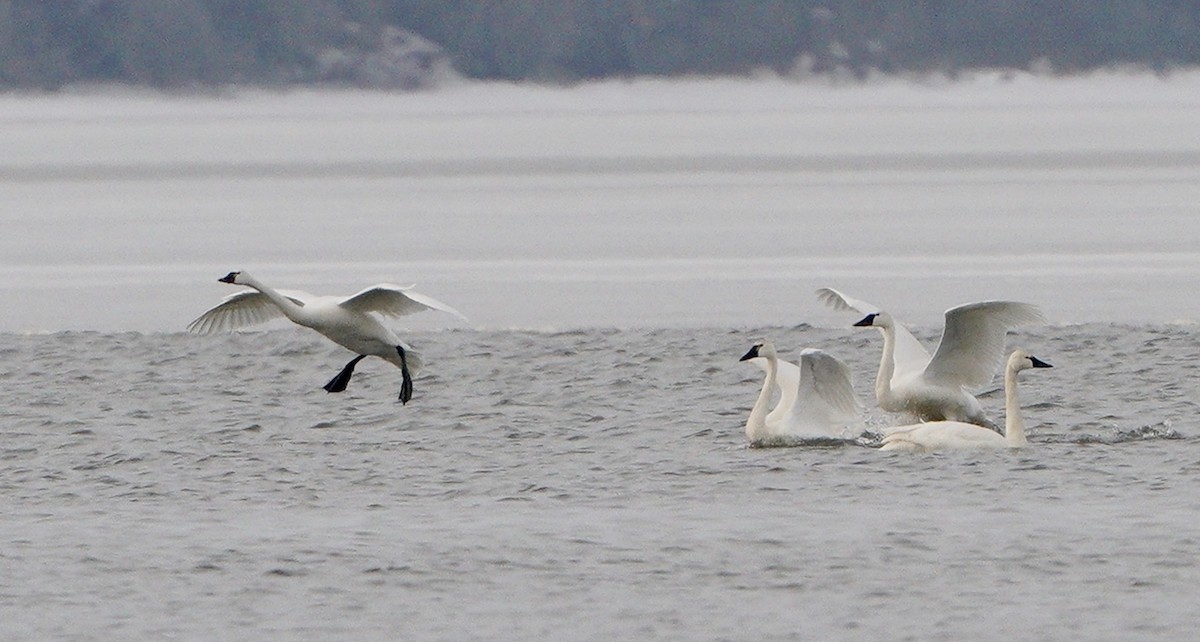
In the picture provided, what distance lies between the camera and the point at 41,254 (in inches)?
1033

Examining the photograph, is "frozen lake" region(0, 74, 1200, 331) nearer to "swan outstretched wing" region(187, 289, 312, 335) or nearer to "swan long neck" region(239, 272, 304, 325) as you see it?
"swan outstretched wing" region(187, 289, 312, 335)

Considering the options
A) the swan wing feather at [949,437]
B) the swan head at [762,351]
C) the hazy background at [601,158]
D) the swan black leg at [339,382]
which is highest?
the hazy background at [601,158]

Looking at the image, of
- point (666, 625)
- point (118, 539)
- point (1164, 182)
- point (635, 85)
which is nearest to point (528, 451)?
point (118, 539)

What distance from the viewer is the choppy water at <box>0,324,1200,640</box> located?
824 centimetres

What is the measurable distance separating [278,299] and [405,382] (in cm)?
88

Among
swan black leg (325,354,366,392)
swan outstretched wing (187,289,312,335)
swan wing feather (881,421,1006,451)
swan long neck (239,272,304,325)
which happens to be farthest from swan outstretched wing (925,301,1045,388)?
swan outstretched wing (187,289,312,335)

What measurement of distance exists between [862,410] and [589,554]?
3222 millimetres

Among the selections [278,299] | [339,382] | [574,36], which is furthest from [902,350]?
[574,36]

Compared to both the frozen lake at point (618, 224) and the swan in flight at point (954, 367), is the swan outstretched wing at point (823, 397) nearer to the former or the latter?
the swan in flight at point (954, 367)

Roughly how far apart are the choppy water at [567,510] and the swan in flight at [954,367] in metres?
0.48

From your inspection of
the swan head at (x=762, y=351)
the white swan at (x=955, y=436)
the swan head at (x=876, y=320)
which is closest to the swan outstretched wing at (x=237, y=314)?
the swan head at (x=762, y=351)

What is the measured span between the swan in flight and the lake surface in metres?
0.37

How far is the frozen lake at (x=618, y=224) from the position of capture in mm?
19469

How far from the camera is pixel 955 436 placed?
1124 cm
